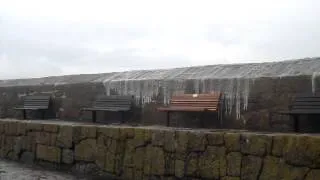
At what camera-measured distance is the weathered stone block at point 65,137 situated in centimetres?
963

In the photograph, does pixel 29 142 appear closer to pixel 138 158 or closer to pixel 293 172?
pixel 138 158

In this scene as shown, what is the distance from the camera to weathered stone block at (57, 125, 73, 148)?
963 cm

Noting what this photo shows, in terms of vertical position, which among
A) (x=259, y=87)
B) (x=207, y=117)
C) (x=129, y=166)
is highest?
(x=259, y=87)

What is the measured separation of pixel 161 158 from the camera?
7934mm

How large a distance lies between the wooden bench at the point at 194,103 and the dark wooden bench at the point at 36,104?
13.6ft

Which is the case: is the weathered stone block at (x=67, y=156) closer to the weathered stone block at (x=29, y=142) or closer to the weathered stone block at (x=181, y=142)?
the weathered stone block at (x=29, y=142)

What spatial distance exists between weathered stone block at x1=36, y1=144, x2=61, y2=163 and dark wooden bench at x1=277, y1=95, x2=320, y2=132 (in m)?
4.47

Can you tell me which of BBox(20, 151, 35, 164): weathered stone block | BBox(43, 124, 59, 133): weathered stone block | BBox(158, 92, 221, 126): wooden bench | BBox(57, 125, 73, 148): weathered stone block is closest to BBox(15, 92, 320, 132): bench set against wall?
BBox(158, 92, 221, 126): wooden bench

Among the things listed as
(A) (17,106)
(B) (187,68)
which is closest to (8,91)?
(A) (17,106)

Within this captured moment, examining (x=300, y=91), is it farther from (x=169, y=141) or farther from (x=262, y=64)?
(x=169, y=141)

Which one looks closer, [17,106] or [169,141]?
[169,141]

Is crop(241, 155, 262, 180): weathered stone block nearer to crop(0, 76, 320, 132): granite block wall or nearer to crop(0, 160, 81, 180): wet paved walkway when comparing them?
crop(0, 76, 320, 132): granite block wall

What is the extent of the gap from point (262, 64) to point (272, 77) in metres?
1.03

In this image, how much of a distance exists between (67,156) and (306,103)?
15.0ft
